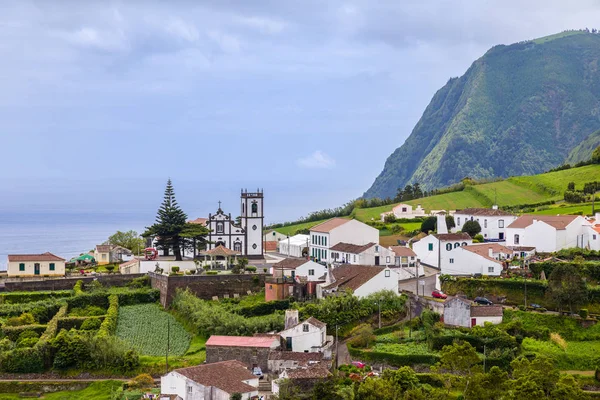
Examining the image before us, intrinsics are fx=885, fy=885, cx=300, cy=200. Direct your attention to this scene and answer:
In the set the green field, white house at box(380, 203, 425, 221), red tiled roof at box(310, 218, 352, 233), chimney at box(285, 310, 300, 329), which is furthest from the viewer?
white house at box(380, 203, 425, 221)

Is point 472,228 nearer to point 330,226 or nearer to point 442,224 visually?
point 442,224

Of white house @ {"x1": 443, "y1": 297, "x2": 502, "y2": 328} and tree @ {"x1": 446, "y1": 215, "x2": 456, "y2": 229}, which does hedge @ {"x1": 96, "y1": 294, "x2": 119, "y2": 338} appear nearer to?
white house @ {"x1": 443, "y1": 297, "x2": 502, "y2": 328}

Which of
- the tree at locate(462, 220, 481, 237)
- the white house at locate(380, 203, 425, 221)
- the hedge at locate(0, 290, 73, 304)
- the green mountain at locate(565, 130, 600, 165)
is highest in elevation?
the green mountain at locate(565, 130, 600, 165)

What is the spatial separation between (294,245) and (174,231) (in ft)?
38.7

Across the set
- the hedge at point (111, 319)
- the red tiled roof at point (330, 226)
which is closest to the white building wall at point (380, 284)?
the red tiled roof at point (330, 226)

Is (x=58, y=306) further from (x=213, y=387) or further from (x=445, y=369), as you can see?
(x=445, y=369)

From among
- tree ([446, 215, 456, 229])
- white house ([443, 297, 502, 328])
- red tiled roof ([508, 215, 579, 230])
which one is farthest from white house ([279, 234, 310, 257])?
white house ([443, 297, 502, 328])

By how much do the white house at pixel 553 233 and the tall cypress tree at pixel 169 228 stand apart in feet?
78.2

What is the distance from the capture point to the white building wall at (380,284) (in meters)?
50.0

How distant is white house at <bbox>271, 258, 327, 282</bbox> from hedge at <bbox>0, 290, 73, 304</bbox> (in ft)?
44.3

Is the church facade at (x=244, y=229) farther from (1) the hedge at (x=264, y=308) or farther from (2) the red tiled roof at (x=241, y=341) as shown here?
(2) the red tiled roof at (x=241, y=341)

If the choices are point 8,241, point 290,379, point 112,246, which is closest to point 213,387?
point 290,379

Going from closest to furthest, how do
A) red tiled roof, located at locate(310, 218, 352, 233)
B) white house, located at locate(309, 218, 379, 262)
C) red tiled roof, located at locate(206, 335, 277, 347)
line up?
red tiled roof, located at locate(206, 335, 277, 347), white house, located at locate(309, 218, 379, 262), red tiled roof, located at locate(310, 218, 352, 233)

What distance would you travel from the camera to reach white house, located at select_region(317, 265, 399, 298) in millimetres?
50062
